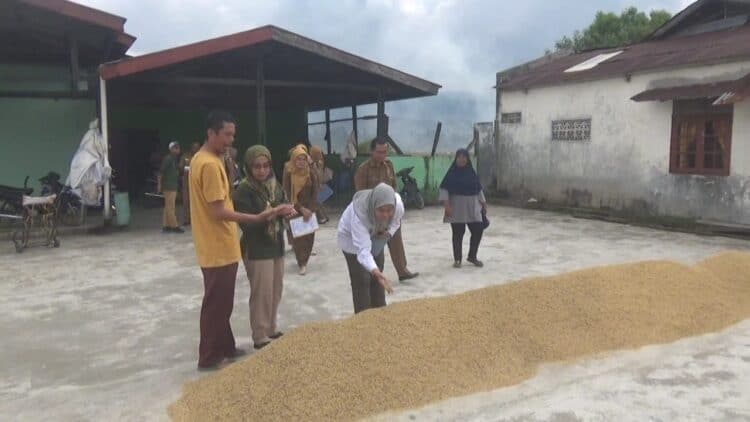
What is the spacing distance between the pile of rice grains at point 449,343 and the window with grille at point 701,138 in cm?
581

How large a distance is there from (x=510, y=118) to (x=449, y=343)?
11.5 metres

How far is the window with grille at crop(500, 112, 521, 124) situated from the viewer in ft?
46.0

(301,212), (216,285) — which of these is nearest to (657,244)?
(301,212)

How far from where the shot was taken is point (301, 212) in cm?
552

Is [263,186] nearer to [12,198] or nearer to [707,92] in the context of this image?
[12,198]

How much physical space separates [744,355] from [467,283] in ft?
8.57

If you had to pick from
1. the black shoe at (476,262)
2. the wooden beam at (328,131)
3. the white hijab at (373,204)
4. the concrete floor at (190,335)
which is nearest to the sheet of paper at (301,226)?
the concrete floor at (190,335)

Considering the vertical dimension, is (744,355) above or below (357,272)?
below

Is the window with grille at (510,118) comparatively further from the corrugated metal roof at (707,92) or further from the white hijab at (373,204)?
the white hijab at (373,204)

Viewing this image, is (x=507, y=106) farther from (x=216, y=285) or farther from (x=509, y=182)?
(x=216, y=285)

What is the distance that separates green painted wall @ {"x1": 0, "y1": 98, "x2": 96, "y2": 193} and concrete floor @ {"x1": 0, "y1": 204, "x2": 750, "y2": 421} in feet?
12.7

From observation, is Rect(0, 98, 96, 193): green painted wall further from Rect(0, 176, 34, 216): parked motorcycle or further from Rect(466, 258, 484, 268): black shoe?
Rect(466, 258, 484, 268): black shoe

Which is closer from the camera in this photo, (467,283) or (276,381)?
(276,381)

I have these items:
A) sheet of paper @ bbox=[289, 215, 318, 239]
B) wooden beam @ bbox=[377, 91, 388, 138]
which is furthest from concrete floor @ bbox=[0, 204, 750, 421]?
wooden beam @ bbox=[377, 91, 388, 138]
